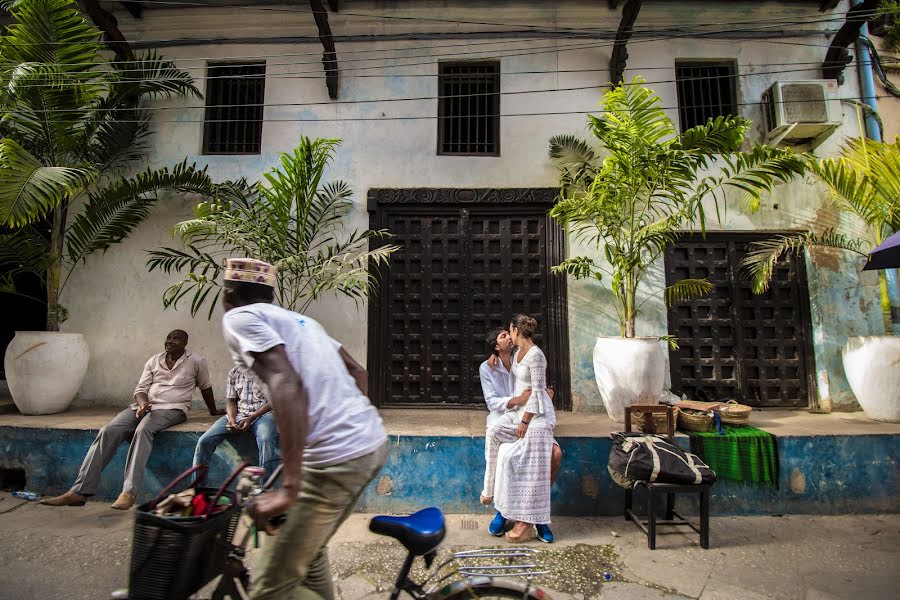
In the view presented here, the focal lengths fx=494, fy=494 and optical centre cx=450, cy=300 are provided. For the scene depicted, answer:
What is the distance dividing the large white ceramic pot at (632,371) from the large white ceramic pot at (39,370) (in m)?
6.04

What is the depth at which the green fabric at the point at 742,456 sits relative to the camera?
4.59 meters

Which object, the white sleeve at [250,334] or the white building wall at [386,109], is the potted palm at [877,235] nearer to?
the white building wall at [386,109]

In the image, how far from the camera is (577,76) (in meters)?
6.65

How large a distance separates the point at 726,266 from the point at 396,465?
4854 millimetres

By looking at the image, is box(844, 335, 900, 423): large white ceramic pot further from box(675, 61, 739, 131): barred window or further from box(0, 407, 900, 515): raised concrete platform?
box(675, 61, 739, 131): barred window

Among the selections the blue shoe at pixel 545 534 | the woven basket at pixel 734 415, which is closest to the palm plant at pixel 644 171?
the woven basket at pixel 734 415

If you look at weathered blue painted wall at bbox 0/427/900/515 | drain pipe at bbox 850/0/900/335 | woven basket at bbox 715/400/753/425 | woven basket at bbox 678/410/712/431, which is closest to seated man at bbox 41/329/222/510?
weathered blue painted wall at bbox 0/427/900/515

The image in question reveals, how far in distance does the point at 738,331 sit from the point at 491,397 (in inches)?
151

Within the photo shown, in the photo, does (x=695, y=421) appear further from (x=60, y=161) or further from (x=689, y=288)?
(x=60, y=161)

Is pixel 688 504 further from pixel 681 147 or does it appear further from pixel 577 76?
pixel 577 76

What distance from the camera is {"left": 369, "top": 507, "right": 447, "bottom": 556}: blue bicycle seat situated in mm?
1976

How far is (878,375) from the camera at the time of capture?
5195 millimetres

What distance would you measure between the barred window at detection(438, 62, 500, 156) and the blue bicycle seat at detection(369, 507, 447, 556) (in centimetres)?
542

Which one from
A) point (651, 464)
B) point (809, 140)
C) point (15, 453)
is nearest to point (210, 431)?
point (15, 453)
